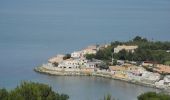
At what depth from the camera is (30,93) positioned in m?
6.27

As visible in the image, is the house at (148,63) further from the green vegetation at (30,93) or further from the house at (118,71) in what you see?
the green vegetation at (30,93)

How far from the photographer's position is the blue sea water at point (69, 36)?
10.7 metres

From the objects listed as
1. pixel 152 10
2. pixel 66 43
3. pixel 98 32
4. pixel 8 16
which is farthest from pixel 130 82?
pixel 152 10

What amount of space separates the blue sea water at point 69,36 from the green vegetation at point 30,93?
2882 mm

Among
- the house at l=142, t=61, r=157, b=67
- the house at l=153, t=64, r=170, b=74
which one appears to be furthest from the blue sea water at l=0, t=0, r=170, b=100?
the house at l=142, t=61, r=157, b=67

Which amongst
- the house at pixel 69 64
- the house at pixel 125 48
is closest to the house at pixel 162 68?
the house at pixel 125 48

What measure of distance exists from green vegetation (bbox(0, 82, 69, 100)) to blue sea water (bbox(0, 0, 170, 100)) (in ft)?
9.46

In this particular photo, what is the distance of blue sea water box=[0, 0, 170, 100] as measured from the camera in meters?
10.7

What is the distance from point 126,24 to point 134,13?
5333 mm

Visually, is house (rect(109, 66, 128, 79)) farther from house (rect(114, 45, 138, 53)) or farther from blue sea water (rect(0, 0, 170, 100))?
house (rect(114, 45, 138, 53))

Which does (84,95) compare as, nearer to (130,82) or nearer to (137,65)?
(130,82)

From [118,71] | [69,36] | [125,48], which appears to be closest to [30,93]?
[118,71]

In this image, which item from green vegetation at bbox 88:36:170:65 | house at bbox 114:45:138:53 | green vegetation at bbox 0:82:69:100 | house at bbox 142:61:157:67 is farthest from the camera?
house at bbox 114:45:138:53

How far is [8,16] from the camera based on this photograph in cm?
2634
